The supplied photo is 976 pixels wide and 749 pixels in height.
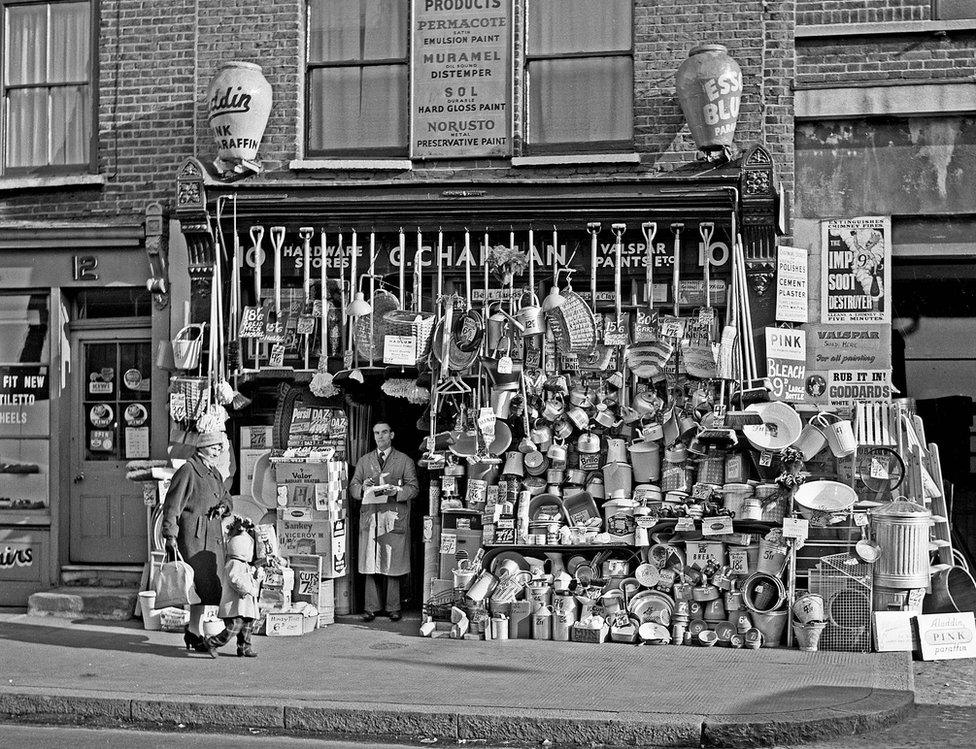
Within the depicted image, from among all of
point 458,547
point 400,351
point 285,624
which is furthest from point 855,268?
point 285,624

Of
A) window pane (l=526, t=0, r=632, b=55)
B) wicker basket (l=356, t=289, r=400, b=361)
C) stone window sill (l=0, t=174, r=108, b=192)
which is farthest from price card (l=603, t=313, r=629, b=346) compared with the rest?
stone window sill (l=0, t=174, r=108, b=192)

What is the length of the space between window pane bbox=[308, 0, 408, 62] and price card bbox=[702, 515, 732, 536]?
5298mm

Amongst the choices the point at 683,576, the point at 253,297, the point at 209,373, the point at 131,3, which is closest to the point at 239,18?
the point at 131,3

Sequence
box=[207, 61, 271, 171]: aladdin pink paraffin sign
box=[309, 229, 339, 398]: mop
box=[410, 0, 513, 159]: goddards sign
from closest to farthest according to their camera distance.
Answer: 1. box=[309, 229, 339, 398]: mop
2. box=[207, 61, 271, 171]: aladdin pink paraffin sign
3. box=[410, 0, 513, 159]: goddards sign

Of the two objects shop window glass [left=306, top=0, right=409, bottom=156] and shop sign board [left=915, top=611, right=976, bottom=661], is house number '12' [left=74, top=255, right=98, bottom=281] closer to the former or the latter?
shop window glass [left=306, top=0, right=409, bottom=156]

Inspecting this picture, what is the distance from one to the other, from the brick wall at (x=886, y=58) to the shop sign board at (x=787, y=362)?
232cm

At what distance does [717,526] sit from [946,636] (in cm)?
196

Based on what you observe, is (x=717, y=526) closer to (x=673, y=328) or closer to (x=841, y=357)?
(x=673, y=328)

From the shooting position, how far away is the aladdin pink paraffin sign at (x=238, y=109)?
1118cm

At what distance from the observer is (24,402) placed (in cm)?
1195

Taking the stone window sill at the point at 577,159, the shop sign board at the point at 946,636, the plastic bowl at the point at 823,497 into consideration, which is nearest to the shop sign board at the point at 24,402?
the stone window sill at the point at 577,159

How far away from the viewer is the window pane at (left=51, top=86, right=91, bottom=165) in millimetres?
12125

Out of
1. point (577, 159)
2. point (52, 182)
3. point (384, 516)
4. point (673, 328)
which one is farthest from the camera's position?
point (52, 182)

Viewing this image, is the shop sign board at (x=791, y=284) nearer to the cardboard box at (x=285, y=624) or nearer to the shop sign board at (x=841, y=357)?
the shop sign board at (x=841, y=357)
